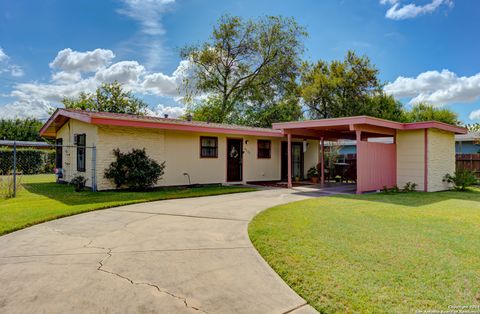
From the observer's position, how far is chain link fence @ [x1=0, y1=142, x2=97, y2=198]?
9602 millimetres

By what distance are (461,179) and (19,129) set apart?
46.0 meters

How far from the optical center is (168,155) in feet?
39.9

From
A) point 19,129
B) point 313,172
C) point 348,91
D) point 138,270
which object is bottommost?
point 138,270

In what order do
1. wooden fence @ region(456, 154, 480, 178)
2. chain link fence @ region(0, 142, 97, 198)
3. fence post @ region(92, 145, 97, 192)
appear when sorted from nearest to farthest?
1. chain link fence @ region(0, 142, 97, 198)
2. fence post @ region(92, 145, 97, 192)
3. wooden fence @ region(456, 154, 480, 178)

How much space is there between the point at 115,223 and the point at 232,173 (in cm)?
845

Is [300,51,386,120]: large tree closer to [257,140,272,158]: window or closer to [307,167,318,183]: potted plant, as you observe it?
[307,167,318,183]: potted plant

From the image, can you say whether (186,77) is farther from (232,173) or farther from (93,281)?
(93,281)

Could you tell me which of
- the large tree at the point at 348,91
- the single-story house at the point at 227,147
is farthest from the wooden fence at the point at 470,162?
the large tree at the point at 348,91

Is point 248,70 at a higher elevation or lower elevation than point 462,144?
higher

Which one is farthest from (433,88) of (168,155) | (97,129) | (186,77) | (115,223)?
(115,223)

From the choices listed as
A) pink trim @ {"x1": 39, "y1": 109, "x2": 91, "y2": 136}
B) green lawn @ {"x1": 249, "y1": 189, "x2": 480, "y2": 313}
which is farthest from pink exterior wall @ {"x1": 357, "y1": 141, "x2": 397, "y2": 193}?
pink trim @ {"x1": 39, "y1": 109, "x2": 91, "y2": 136}

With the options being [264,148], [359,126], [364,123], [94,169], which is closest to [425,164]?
[359,126]

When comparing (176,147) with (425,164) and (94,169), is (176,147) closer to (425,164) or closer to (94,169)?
(94,169)

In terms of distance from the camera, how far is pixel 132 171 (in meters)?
10.6
